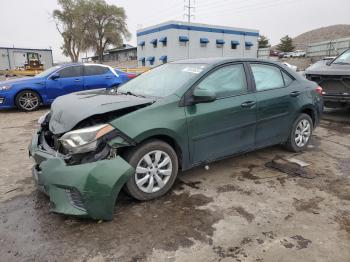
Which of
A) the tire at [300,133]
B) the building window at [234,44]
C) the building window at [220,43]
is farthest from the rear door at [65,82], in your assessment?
the building window at [234,44]

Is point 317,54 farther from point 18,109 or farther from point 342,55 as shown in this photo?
point 18,109

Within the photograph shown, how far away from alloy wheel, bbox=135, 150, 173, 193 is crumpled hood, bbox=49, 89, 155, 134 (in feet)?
1.97

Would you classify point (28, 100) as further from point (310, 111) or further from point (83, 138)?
point (310, 111)

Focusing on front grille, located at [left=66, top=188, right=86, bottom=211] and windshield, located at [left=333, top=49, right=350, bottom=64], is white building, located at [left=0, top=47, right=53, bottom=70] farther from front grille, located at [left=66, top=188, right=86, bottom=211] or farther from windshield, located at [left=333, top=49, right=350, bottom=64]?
front grille, located at [left=66, top=188, right=86, bottom=211]

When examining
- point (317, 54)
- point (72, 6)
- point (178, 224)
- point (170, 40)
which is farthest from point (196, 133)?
point (72, 6)

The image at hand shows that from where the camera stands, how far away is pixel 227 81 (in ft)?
13.6

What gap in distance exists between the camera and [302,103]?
4969 mm

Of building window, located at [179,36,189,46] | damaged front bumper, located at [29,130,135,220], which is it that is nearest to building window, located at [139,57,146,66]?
building window, located at [179,36,189,46]

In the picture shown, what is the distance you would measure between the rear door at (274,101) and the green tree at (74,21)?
51.1m

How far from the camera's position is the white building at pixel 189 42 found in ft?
108

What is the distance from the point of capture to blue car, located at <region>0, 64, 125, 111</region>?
8945 mm

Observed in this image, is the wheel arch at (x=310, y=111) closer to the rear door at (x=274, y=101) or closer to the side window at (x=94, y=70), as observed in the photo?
the rear door at (x=274, y=101)

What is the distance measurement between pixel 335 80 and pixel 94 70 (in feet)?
23.2

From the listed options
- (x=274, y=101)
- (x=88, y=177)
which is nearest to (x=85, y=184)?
(x=88, y=177)
